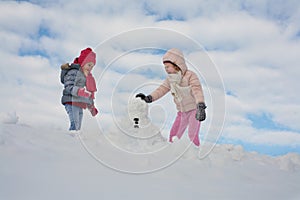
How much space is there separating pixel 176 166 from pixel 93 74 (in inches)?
30.6

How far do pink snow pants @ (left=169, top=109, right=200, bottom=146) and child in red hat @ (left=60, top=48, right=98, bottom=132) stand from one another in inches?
20.4

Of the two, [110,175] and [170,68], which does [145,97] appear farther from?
[110,175]

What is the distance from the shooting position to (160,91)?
2.52 meters

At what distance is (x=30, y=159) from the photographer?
2.20 metres

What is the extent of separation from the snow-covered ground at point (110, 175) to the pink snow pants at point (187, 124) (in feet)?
0.22

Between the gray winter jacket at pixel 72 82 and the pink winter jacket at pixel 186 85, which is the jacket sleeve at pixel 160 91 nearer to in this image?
the pink winter jacket at pixel 186 85

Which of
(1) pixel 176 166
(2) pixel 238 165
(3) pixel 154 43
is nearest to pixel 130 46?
(3) pixel 154 43

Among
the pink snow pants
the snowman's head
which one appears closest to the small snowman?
the snowman's head

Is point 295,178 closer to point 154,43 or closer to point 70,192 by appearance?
point 154,43

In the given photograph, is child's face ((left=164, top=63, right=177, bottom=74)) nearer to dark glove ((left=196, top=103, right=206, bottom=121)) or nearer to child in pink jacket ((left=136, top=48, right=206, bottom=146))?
child in pink jacket ((left=136, top=48, right=206, bottom=146))

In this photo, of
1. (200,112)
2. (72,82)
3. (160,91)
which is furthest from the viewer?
(160,91)

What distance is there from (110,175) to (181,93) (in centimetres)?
69

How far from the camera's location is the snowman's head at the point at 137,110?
2.42 metres

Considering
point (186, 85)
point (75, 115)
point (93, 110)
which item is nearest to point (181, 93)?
point (186, 85)
